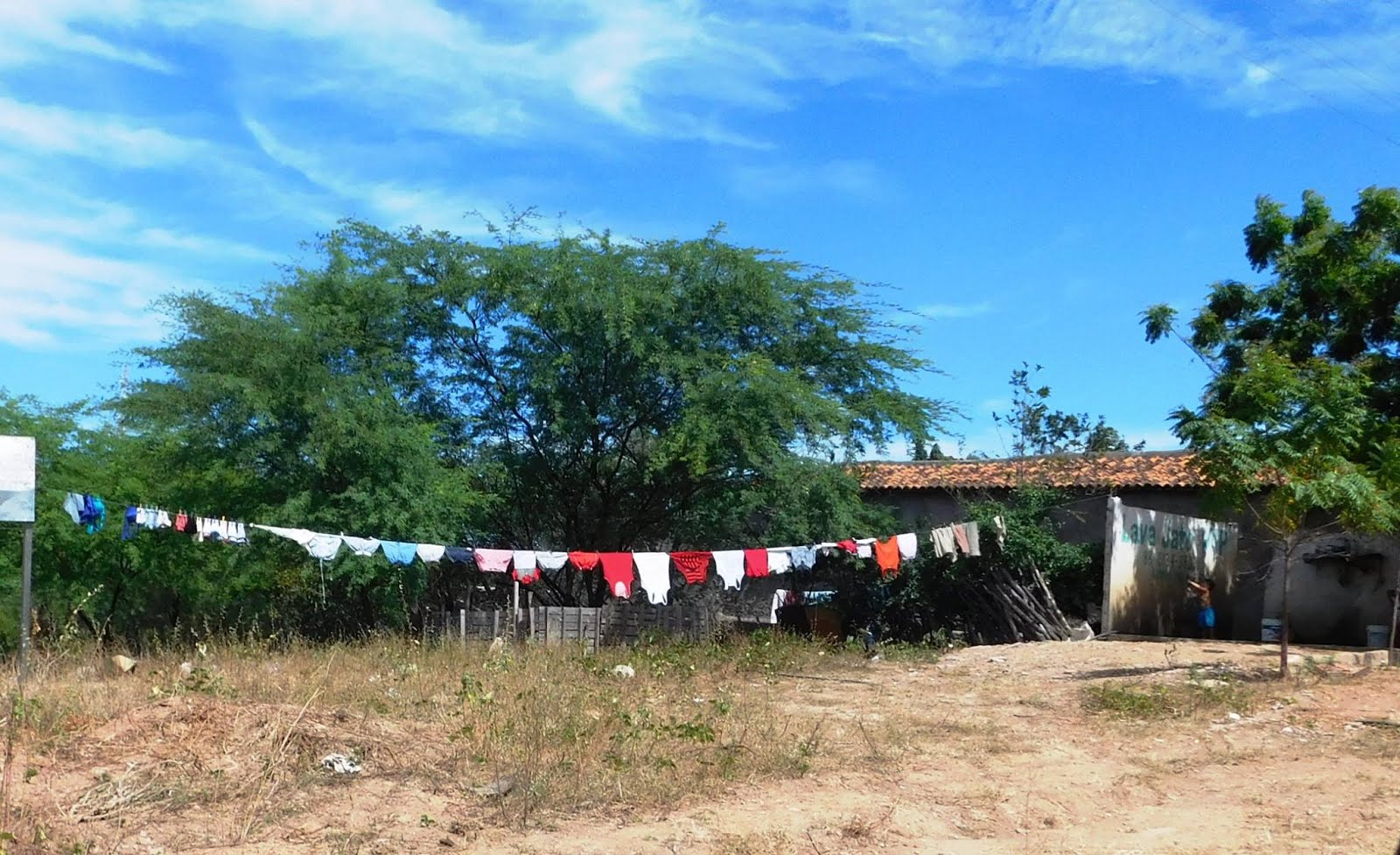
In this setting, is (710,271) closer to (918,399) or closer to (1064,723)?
(918,399)

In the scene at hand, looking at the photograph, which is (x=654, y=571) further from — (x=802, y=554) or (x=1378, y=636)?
(x=1378, y=636)

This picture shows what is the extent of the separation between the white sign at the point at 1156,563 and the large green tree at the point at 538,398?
137 inches

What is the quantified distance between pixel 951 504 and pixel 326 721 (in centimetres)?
1568

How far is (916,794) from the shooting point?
8.86 m

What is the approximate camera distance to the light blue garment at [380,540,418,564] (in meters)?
15.1

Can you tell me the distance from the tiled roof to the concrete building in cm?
2

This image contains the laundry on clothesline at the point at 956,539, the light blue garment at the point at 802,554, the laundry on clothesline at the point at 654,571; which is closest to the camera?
the laundry on clothesline at the point at 654,571

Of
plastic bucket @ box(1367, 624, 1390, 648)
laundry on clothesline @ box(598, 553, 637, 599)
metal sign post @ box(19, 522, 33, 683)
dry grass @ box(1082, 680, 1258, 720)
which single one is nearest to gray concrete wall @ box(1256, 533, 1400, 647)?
plastic bucket @ box(1367, 624, 1390, 648)

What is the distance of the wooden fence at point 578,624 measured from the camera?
656 inches

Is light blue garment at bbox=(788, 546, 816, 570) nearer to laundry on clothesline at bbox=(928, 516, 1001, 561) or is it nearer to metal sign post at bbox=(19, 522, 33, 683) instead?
laundry on clothesline at bbox=(928, 516, 1001, 561)

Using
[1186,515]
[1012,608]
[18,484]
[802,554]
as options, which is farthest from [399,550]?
[1186,515]

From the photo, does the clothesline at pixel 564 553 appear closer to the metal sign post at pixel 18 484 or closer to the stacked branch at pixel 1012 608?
the stacked branch at pixel 1012 608

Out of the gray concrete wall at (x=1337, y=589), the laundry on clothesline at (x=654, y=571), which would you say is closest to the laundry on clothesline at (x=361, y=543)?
the laundry on clothesline at (x=654, y=571)

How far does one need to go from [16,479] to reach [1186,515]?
18.2m
